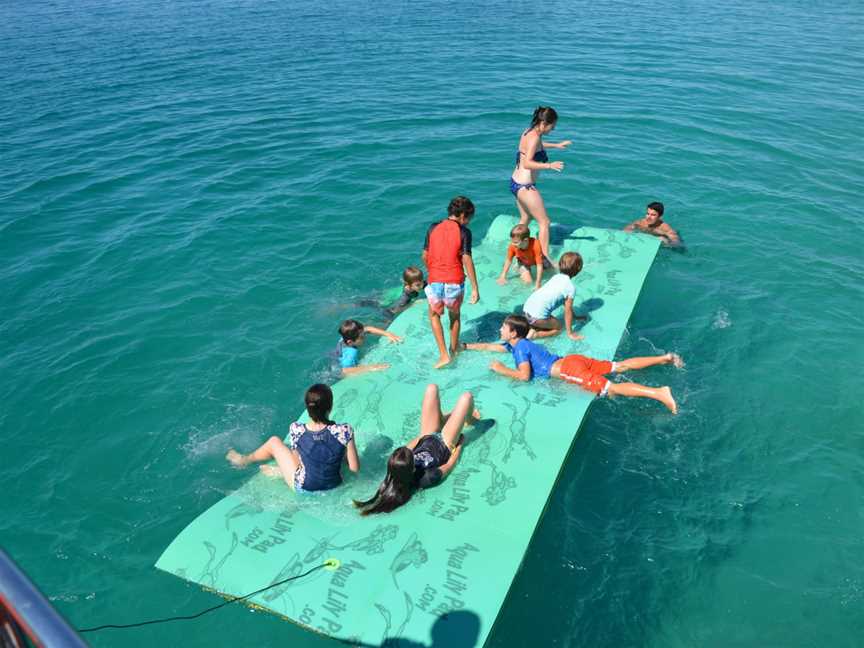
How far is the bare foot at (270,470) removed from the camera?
8.02 m

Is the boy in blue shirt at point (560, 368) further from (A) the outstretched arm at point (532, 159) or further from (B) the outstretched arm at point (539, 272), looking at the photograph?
(A) the outstretched arm at point (532, 159)

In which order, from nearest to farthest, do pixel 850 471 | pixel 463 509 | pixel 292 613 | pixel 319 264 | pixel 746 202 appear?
pixel 292 613 → pixel 463 509 → pixel 850 471 → pixel 319 264 → pixel 746 202

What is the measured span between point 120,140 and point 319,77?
8604mm

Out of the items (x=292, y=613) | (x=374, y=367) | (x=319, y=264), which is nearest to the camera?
(x=292, y=613)

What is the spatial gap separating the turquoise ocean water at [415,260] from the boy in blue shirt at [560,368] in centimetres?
67

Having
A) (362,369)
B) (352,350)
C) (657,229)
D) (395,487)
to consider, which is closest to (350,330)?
(352,350)

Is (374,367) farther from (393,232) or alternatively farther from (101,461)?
(393,232)

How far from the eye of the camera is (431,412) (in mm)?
7781

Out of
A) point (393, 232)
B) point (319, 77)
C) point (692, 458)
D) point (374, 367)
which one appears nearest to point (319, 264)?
point (393, 232)

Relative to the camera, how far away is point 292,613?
6367mm

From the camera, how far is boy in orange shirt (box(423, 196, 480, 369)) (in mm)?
8445

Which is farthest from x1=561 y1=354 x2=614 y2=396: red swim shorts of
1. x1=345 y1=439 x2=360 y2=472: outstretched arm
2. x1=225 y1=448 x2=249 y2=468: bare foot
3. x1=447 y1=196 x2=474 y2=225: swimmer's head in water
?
x1=225 y1=448 x2=249 y2=468: bare foot

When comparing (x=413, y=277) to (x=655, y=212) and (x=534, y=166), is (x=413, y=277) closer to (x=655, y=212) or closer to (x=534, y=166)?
(x=534, y=166)

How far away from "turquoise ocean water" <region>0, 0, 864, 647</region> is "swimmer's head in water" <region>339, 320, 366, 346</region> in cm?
144
